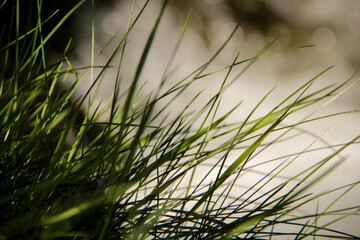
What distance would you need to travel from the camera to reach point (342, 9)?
1511mm

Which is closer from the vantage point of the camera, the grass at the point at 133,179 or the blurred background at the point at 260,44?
the grass at the point at 133,179

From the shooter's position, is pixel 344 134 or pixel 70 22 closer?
pixel 70 22

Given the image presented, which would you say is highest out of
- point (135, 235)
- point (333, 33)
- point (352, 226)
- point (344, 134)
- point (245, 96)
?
point (333, 33)

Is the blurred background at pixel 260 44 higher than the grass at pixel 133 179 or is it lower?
higher

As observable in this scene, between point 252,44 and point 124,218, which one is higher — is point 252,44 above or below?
above

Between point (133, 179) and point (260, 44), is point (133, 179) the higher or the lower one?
the lower one

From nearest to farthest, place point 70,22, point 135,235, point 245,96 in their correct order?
point 135,235 < point 70,22 < point 245,96

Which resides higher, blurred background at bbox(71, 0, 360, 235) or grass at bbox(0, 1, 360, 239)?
blurred background at bbox(71, 0, 360, 235)

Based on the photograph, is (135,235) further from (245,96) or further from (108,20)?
(245,96)

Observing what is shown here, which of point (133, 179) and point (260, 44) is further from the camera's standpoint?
point (260, 44)

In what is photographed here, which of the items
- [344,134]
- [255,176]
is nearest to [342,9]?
[344,134]

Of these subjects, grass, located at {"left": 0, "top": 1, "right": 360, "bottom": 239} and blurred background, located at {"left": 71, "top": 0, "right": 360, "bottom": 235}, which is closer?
grass, located at {"left": 0, "top": 1, "right": 360, "bottom": 239}

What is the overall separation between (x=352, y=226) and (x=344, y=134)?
49 cm

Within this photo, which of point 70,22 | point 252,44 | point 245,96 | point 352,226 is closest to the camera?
point 70,22
